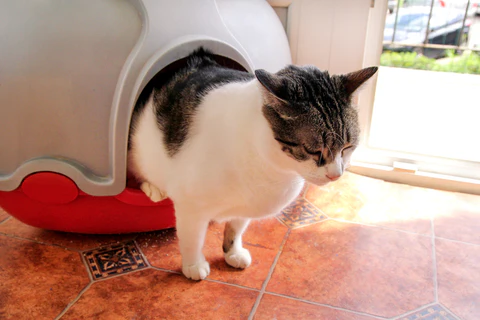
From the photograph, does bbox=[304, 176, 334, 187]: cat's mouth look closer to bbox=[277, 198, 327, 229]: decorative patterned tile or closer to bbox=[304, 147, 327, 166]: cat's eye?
bbox=[304, 147, 327, 166]: cat's eye

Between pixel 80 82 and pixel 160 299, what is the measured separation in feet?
2.04

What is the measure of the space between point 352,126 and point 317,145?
103 millimetres

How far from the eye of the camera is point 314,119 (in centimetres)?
90

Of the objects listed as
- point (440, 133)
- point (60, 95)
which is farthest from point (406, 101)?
point (60, 95)

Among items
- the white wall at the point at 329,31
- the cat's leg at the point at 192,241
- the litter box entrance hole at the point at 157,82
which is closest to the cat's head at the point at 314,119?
the cat's leg at the point at 192,241

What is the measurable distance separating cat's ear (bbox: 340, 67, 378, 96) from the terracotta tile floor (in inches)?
23.5

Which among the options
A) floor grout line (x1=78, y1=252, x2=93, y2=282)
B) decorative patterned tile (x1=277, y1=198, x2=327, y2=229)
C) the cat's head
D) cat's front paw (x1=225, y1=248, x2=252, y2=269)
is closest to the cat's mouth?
the cat's head

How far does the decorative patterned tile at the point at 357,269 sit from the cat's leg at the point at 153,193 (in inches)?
15.9

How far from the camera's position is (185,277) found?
1283mm

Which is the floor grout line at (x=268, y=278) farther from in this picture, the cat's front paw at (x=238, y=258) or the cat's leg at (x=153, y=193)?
the cat's leg at (x=153, y=193)

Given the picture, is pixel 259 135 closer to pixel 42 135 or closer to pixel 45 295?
pixel 42 135

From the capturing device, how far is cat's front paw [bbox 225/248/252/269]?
132cm

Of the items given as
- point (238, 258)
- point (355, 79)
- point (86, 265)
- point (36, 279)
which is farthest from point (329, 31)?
point (36, 279)

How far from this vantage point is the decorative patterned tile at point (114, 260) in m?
1.30
